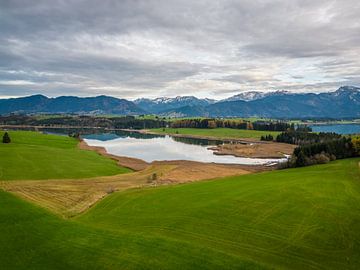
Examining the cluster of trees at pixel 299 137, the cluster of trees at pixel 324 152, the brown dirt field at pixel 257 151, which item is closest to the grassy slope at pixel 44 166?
the cluster of trees at pixel 324 152

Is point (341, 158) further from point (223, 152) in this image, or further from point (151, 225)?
point (151, 225)

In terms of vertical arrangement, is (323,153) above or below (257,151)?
above

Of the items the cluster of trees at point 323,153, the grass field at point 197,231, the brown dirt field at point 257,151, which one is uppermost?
the cluster of trees at point 323,153

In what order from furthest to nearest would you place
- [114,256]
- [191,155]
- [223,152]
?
[223,152] < [191,155] < [114,256]

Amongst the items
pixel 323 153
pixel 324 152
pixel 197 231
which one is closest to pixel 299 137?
pixel 324 152

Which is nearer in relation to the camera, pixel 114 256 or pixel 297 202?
pixel 114 256

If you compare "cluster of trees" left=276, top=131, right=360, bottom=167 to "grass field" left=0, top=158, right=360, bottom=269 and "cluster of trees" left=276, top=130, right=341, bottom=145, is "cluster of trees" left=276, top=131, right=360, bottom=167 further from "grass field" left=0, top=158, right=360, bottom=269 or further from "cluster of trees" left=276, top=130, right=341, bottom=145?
"cluster of trees" left=276, top=130, right=341, bottom=145

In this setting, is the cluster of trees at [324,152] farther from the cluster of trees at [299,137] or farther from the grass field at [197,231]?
the cluster of trees at [299,137]

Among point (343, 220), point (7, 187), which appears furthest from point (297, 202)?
point (7, 187)

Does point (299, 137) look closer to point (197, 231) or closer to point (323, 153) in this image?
point (323, 153)
